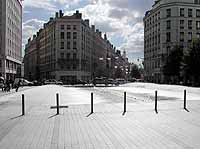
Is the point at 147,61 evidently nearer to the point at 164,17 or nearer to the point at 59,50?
the point at 164,17

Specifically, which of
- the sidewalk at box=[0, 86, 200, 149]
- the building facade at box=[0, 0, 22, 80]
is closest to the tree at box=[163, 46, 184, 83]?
the building facade at box=[0, 0, 22, 80]

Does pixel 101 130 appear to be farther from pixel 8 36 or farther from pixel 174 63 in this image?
pixel 8 36

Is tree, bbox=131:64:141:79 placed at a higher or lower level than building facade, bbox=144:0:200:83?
lower

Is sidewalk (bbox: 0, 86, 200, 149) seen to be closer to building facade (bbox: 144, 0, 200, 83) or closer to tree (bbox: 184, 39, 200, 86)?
tree (bbox: 184, 39, 200, 86)

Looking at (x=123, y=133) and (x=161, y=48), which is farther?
(x=161, y=48)

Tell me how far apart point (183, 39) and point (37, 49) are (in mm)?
79890

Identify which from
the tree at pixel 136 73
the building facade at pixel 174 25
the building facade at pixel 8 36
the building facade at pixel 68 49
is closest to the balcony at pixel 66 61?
the building facade at pixel 68 49

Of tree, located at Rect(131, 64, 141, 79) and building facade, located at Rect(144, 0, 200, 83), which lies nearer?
A: building facade, located at Rect(144, 0, 200, 83)

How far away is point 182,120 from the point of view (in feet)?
39.7

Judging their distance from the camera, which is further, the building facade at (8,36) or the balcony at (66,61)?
the balcony at (66,61)

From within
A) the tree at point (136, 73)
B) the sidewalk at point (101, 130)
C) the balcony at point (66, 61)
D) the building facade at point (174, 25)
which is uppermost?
the building facade at point (174, 25)

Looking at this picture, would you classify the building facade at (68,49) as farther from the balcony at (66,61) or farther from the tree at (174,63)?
the tree at (174,63)

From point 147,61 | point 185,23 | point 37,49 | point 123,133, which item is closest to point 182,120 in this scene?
point 123,133

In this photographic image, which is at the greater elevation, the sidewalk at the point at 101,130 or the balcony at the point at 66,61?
the balcony at the point at 66,61
